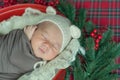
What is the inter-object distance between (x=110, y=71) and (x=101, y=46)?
100mm

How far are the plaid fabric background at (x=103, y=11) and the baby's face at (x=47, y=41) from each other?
28cm

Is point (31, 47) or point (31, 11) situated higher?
point (31, 11)

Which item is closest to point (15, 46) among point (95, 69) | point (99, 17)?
point (95, 69)

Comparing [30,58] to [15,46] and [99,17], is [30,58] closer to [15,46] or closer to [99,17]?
[15,46]

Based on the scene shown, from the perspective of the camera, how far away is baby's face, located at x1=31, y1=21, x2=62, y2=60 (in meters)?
1.13

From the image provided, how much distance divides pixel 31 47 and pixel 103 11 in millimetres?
419

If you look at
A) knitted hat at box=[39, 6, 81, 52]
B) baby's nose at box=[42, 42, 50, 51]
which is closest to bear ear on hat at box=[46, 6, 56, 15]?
knitted hat at box=[39, 6, 81, 52]

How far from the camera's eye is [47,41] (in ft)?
3.73

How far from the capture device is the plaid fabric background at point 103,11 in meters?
1.38

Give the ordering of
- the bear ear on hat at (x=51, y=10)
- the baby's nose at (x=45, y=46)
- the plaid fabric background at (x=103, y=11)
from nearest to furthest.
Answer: the baby's nose at (x=45, y=46) < the bear ear on hat at (x=51, y=10) < the plaid fabric background at (x=103, y=11)

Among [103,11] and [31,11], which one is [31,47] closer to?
[31,11]

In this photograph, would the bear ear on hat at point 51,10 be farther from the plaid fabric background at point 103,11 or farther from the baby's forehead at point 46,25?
the plaid fabric background at point 103,11

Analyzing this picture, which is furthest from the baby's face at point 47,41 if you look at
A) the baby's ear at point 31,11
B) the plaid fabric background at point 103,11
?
the plaid fabric background at point 103,11

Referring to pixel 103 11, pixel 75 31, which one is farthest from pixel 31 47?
pixel 103 11
